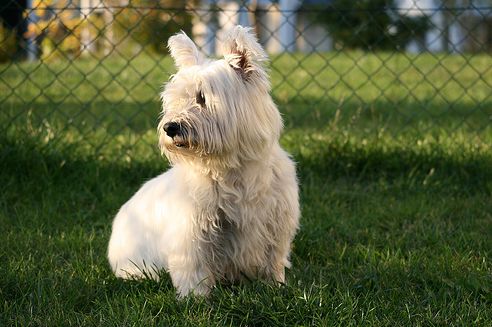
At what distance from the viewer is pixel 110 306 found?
2863 mm

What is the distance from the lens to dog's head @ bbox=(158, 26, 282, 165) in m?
2.91

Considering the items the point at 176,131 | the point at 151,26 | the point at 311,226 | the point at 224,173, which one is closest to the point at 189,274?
the point at 224,173

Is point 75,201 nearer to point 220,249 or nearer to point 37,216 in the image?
point 37,216

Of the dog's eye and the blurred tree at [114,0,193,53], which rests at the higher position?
the blurred tree at [114,0,193,53]

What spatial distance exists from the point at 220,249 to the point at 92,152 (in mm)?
2070

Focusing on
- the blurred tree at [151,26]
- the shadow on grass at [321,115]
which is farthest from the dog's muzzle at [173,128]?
the blurred tree at [151,26]

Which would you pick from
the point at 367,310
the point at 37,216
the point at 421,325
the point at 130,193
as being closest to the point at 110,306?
the point at 367,310

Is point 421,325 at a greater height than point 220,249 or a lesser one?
lesser

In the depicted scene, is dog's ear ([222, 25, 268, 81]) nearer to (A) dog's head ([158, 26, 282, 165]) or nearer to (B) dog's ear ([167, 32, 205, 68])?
(A) dog's head ([158, 26, 282, 165])

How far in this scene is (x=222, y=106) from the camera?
9.59 ft

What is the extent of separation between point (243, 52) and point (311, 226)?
135cm

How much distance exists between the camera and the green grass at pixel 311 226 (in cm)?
284

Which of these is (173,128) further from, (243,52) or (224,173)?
(243,52)

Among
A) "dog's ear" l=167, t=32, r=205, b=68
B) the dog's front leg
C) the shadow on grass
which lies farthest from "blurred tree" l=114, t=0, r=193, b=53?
the dog's front leg
